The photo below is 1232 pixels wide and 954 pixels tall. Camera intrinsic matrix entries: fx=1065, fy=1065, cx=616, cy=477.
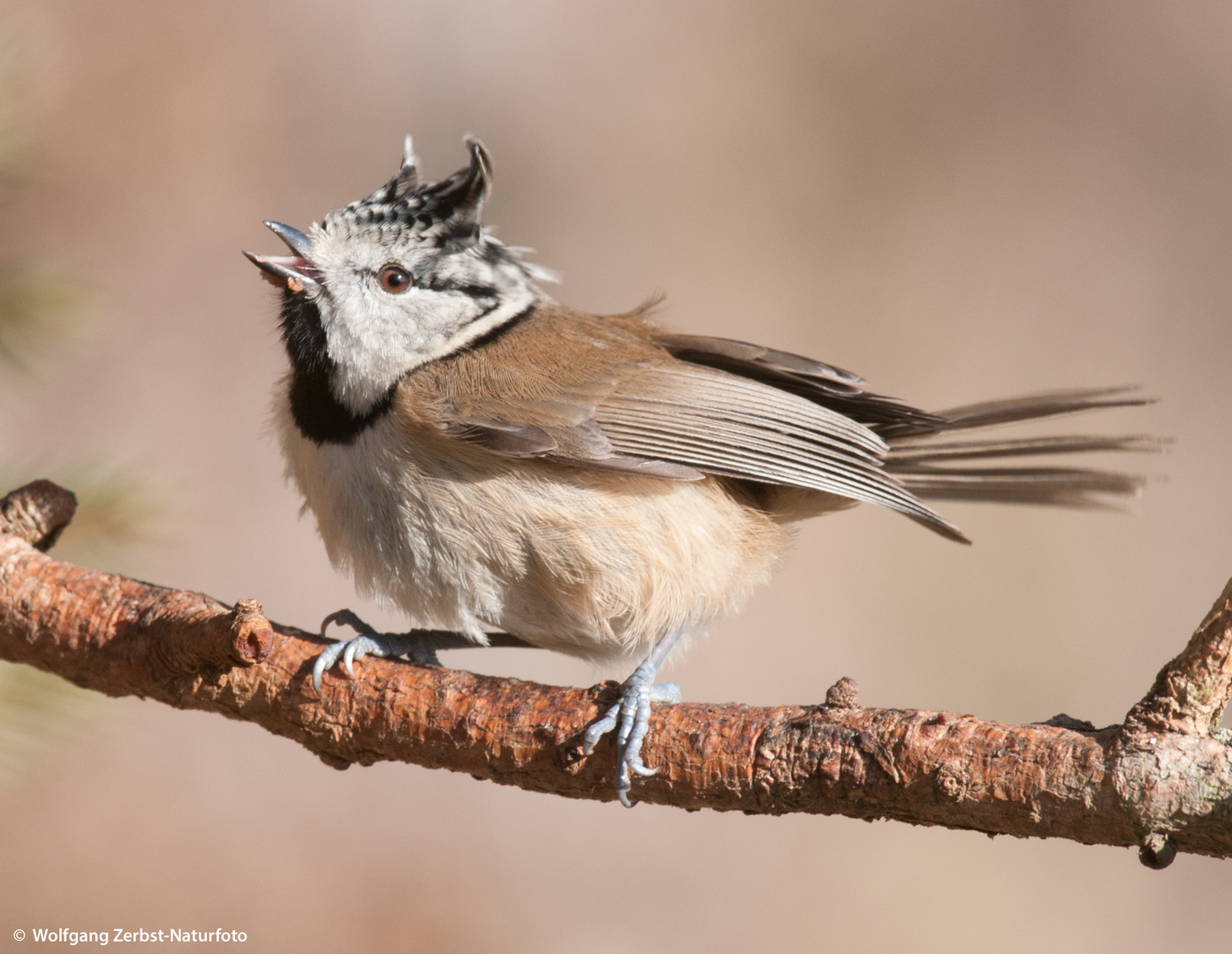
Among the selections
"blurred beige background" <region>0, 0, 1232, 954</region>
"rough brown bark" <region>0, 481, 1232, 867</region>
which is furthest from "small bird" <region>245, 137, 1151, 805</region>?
"blurred beige background" <region>0, 0, 1232, 954</region>

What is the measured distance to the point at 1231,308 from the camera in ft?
16.8

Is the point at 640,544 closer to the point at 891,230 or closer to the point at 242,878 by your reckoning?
the point at 242,878

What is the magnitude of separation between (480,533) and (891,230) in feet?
12.5

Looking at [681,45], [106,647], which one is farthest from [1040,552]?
[106,647]

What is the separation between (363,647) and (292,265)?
3.25 feet

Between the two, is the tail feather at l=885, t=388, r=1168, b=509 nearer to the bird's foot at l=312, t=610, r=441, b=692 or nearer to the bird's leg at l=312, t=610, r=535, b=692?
the bird's leg at l=312, t=610, r=535, b=692

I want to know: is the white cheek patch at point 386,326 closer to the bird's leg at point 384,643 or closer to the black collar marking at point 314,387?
the black collar marking at point 314,387

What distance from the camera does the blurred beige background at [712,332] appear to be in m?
4.35

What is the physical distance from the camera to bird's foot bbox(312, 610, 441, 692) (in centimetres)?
208

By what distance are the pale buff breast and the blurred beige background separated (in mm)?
1633

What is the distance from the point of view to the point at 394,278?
8.86 feet

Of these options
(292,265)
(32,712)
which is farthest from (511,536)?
(32,712)

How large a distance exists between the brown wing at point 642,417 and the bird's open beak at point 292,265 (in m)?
0.36

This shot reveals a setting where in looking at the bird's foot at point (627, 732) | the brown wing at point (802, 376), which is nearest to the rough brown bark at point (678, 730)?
the bird's foot at point (627, 732)
